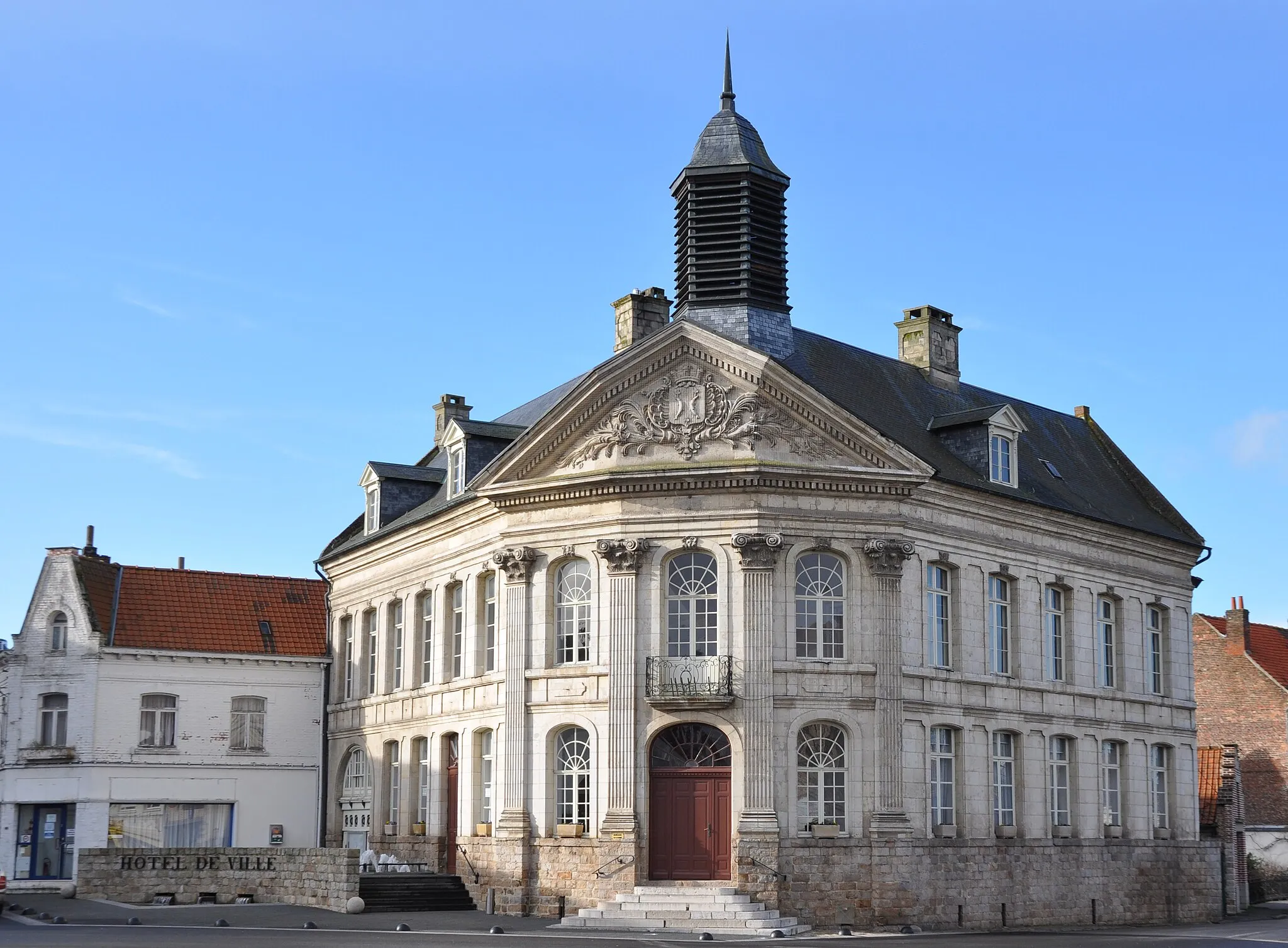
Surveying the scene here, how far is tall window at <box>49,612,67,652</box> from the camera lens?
1676 inches

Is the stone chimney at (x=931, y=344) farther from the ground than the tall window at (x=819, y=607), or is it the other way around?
the stone chimney at (x=931, y=344)

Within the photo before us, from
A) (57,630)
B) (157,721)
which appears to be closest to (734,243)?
(157,721)

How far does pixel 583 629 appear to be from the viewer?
33.1 meters

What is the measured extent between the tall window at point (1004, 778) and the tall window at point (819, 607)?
188 inches

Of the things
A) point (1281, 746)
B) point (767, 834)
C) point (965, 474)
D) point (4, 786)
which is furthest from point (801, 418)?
point (1281, 746)

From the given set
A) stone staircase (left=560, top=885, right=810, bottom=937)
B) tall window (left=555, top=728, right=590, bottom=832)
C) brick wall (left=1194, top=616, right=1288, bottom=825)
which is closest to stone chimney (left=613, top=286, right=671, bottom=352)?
tall window (left=555, top=728, right=590, bottom=832)

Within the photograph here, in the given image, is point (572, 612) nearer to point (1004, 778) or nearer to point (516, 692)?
point (516, 692)

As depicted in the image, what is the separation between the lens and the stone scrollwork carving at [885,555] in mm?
31984

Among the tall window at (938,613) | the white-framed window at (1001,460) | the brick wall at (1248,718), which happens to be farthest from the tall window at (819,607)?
the brick wall at (1248,718)

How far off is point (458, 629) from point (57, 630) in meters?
11.8

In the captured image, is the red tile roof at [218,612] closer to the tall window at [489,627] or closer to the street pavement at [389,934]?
the street pavement at [389,934]

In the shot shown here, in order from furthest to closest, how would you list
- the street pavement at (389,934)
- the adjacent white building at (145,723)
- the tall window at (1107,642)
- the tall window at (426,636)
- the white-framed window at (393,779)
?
1. the adjacent white building at (145,723)
2. the white-framed window at (393,779)
3. the tall window at (426,636)
4. the tall window at (1107,642)
5. the street pavement at (389,934)

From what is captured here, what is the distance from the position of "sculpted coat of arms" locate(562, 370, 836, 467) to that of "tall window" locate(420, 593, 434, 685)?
26.1 ft

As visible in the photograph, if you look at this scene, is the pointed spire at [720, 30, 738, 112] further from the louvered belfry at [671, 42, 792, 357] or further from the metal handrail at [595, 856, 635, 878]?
the metal handrail at [595, 856, 635, 878]
